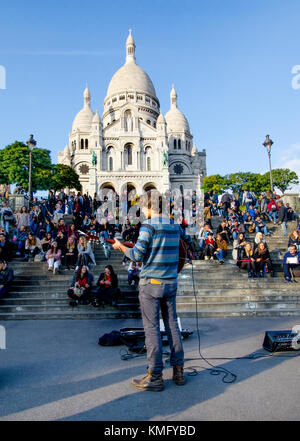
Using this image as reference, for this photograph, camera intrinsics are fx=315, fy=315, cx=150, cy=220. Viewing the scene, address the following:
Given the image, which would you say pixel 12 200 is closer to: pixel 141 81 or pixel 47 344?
pixel 47 344

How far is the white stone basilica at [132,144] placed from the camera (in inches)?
1964

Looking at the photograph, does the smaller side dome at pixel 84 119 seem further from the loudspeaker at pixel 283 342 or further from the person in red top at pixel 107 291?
the loudspeaker at pixel 283 342

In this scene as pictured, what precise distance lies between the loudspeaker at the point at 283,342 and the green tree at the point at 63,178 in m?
40.9

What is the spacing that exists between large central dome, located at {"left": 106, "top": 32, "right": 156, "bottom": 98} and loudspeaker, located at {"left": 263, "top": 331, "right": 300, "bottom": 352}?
2640 inches

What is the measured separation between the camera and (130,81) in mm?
66312

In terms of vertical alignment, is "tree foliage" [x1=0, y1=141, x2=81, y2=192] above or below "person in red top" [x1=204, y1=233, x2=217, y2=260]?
above

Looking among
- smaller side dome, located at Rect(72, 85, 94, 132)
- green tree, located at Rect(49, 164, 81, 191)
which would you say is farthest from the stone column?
smaller side dome, located at Rect(72, 85, 94, 132)

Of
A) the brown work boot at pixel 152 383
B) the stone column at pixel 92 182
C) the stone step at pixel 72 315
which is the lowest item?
the stone step at pixel 72 315

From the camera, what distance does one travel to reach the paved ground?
2.64m

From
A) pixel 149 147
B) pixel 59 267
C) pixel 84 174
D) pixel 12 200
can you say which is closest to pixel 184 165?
pixel 149 147

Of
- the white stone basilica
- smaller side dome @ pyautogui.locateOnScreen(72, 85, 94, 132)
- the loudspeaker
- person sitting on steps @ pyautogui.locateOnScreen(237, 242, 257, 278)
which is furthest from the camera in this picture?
smaller side dome @ pyautogui.locateOnScreen(72, 85, 94, 132)

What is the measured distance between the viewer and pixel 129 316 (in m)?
7.02

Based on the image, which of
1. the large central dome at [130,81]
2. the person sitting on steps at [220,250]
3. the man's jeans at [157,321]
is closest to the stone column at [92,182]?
the large central dome at [130,81]

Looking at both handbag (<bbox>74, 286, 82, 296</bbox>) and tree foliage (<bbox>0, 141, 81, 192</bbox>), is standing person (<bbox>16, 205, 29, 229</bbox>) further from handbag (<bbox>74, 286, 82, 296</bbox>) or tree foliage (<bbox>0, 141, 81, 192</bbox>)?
tree foliage (<bbox>0, 141, 81, 192</bbox>)
